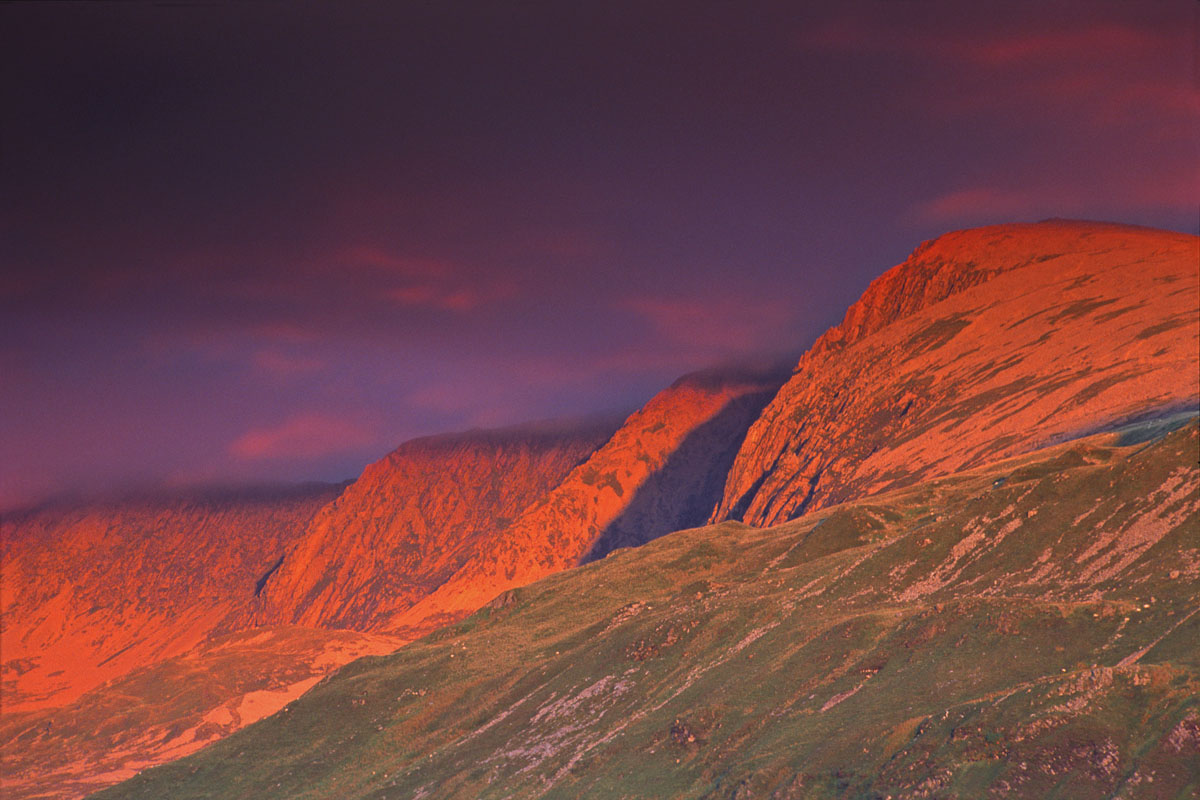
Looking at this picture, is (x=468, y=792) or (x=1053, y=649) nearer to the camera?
(x=1053, y=649)

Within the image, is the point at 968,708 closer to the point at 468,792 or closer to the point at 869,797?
the point at 869,797

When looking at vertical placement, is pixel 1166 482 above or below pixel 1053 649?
above

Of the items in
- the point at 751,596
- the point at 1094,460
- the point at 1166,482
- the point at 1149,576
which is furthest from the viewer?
the point at 1094,460

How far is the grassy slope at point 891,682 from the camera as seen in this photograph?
71562mm

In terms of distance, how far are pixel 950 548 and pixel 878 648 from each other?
3877cm

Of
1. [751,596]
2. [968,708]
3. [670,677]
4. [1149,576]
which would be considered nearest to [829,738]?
[968,708]

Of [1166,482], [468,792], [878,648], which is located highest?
[1166,482]

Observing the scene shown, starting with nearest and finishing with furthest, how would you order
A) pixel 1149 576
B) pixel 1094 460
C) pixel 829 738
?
1. pixel 829 738
2. pixel 1149 576
3. pixel 1094 460

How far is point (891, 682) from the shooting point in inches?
3939

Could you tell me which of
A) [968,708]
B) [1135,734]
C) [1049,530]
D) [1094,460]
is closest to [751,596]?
[1049,530]

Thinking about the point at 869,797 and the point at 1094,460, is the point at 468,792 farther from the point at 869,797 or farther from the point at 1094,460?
the point at 1094,460

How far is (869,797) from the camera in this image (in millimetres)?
74625

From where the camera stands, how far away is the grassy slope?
7156cm

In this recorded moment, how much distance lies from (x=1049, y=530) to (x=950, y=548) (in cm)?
1397
